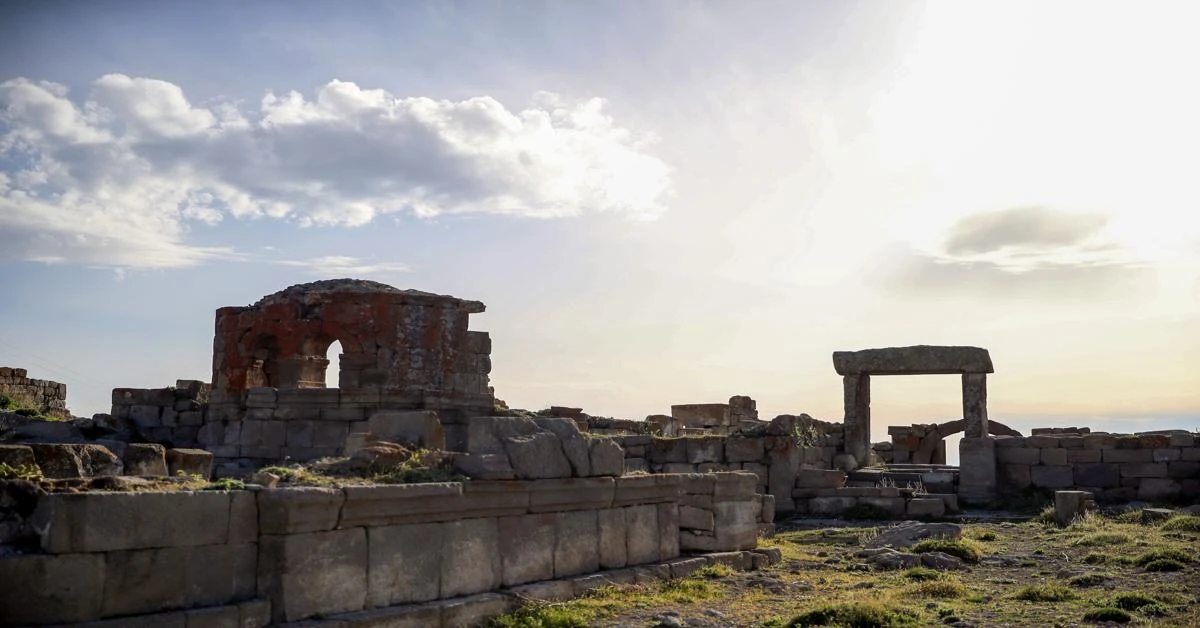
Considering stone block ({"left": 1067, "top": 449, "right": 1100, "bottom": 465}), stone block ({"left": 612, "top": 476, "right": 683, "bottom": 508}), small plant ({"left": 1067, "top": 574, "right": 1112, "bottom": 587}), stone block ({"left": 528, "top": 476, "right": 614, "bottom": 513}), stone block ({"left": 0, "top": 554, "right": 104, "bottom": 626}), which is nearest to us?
stone block ({"left": 0, "top": 554, "right": 104, "bottom": 626})

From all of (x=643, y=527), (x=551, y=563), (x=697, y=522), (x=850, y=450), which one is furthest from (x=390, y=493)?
(x=850, y=450)

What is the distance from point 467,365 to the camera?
24.8m

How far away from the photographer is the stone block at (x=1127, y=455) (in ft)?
61.7

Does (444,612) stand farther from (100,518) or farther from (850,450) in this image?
(850,450)

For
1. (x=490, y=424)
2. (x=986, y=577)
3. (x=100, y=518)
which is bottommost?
(x=986, y=577)

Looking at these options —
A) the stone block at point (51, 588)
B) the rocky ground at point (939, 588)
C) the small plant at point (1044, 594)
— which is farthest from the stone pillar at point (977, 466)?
the stone block at point (51, 588)

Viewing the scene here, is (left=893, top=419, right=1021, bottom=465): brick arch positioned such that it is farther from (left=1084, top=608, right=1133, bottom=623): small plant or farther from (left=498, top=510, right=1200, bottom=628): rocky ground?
(left=1084, top=608, right=1133, bottom=623): small plant

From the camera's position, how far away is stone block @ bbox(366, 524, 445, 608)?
7.47m

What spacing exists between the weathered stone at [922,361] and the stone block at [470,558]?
15.5 m

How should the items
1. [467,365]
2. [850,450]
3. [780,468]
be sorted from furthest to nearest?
1. [467,365]
2. [850,450]
3. [780,468]

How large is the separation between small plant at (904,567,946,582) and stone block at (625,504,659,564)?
8.40 ft

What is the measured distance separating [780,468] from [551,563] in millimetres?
10039

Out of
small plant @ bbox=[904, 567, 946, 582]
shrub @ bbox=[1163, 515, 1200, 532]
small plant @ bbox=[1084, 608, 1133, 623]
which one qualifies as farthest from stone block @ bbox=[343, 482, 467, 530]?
shrub @ bbox=[1163, 515, 1200, 532]

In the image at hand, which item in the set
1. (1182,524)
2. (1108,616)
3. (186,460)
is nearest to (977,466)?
(1182,524)
